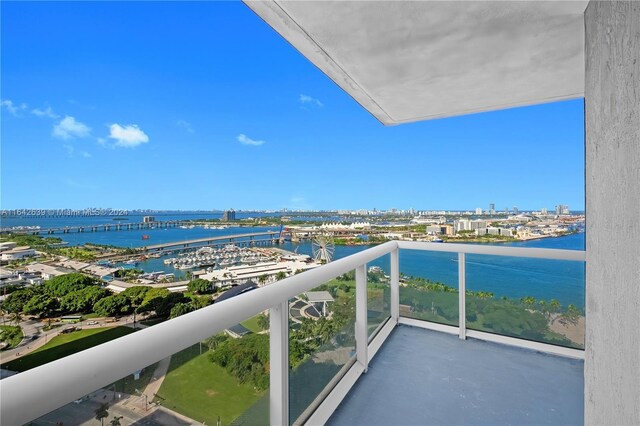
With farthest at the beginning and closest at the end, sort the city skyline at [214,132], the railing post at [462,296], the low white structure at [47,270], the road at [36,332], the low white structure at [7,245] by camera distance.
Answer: the city skyline at [214,132] < the low white structure at [47,270] < the low white structure at [7,245] < the railing post at [462,296] < the road at [36,332]

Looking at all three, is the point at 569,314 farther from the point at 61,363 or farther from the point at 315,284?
the point at 61,363

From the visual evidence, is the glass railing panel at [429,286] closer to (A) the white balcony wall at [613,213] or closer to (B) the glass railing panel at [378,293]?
(B) the glass railing panel at [378,293]

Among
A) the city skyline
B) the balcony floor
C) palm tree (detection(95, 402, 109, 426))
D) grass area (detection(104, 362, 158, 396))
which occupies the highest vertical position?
the city skyline

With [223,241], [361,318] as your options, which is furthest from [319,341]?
[223,241]

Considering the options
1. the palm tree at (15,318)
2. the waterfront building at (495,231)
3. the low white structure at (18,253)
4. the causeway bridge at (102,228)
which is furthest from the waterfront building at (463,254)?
the causeway bridge at (102,228)

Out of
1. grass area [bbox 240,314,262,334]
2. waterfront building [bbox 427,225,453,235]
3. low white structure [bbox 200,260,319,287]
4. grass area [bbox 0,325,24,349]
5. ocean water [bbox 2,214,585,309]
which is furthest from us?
waterfront building [bbox 427,225,453,235]

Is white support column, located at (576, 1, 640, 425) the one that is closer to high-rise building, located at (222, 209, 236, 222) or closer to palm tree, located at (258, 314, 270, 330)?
palm tree, located at (258, 314, 270, 330)

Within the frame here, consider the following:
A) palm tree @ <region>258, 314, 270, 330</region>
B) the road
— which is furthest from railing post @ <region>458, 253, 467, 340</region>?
the road

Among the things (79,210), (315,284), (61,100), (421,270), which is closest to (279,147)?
(61,100)
